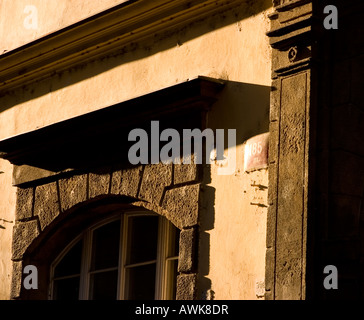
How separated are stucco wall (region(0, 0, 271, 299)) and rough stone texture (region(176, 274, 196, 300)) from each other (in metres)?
0.08


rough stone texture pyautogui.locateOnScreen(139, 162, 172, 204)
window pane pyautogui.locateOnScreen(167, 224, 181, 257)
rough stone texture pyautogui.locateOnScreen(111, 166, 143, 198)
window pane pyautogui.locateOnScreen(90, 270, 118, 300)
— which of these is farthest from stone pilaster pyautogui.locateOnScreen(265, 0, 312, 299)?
window pane pyautogui.locateOnScreen(90, 270, 118, 300)

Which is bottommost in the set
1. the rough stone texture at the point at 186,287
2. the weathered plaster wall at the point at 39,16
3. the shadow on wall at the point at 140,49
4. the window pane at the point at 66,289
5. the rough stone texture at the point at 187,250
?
the rough stone texture at the point at 186,287

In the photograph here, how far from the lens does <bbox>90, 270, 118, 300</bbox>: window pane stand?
9383 mm

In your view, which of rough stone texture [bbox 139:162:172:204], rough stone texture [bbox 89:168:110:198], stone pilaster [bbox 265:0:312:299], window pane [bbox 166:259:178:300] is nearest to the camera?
stone pilaster [bbox 265:0:312:299]

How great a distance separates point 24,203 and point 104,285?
1203mm

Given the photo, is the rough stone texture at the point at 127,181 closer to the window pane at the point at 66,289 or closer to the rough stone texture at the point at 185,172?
the rough stone texture at the point at 185,172

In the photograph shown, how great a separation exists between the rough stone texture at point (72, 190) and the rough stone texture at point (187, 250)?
1.36 metres

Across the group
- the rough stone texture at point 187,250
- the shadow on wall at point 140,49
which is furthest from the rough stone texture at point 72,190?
the rough stone texture at point 187,250

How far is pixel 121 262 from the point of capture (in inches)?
366

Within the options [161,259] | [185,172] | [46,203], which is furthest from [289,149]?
[46,203]

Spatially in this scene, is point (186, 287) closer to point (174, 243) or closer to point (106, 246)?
point (174, 243)

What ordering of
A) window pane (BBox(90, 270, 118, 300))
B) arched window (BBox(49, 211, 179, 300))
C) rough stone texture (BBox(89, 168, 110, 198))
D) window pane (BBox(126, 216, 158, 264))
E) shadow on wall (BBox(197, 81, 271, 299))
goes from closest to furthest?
shadow on wall (BBox(197, 81, 271, 299)) → arched window (BBox(49, 211, 179, 300)) → window pane (BBox(126, 216, 158, 264)) → rough stone texture (BBox(89, 168, 110, 198)) → window pane (BBox(90, 270, 118, 300))

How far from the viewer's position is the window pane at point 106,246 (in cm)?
949

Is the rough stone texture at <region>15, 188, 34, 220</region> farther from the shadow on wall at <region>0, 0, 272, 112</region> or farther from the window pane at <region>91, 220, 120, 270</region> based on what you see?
the shadow on wall at <region>0, 0, 272, 112</region>
